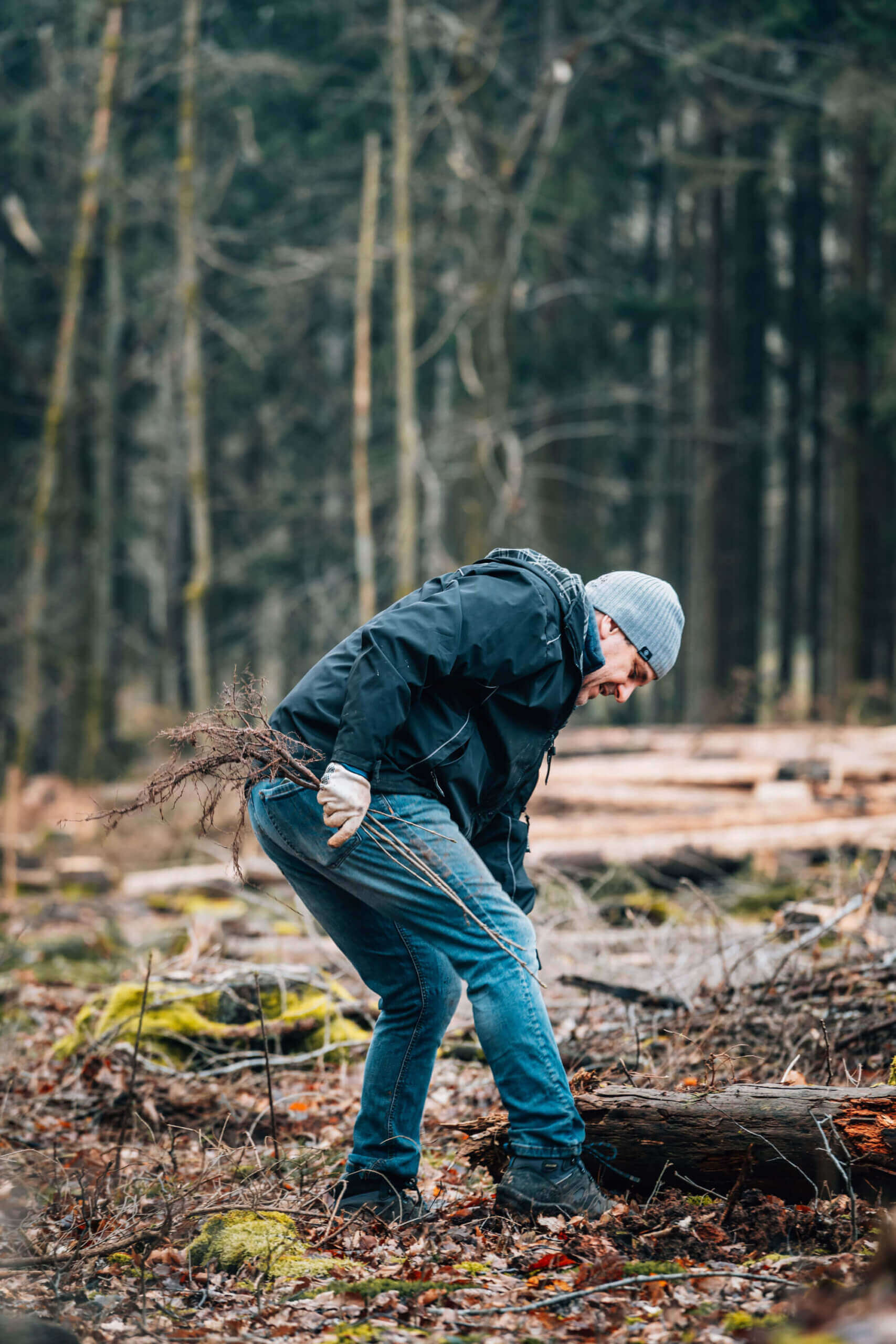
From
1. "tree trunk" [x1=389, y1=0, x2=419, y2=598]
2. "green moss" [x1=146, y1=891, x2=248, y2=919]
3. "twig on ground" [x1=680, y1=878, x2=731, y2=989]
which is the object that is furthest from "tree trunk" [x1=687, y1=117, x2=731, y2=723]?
"twig on ground" [x1=680, y1=878, x2=731, y2=989]

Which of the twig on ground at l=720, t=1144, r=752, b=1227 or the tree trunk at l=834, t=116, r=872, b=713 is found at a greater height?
the tree trunk at l=834, t=116, r=872, b=713

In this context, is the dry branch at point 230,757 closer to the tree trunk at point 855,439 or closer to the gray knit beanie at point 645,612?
the gray knit beanie at point 645,612

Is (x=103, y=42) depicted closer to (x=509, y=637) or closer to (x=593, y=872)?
(x=593, y=872)

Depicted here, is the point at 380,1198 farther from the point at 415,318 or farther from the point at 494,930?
the point at 415,318

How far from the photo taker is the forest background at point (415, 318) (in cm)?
1581

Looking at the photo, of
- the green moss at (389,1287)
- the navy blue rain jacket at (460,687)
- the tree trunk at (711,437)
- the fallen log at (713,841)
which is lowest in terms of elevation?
the fallen log at (713,841)

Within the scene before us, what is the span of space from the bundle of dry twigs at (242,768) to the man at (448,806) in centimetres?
3

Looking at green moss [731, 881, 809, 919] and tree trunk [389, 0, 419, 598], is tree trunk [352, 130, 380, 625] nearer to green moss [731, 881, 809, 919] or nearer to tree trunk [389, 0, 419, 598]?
tree trunk [389, 0, 419, 598]

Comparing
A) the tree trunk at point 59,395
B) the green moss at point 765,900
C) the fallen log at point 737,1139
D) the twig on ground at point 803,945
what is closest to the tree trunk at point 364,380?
the tree trunk at point 59,395

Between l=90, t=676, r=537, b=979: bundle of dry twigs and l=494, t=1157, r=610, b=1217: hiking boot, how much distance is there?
55 centimetres

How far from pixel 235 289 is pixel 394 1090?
842 inches

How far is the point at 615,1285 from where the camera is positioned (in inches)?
116

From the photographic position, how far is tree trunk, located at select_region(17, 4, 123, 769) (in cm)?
1394

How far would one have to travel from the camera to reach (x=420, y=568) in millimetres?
19469
